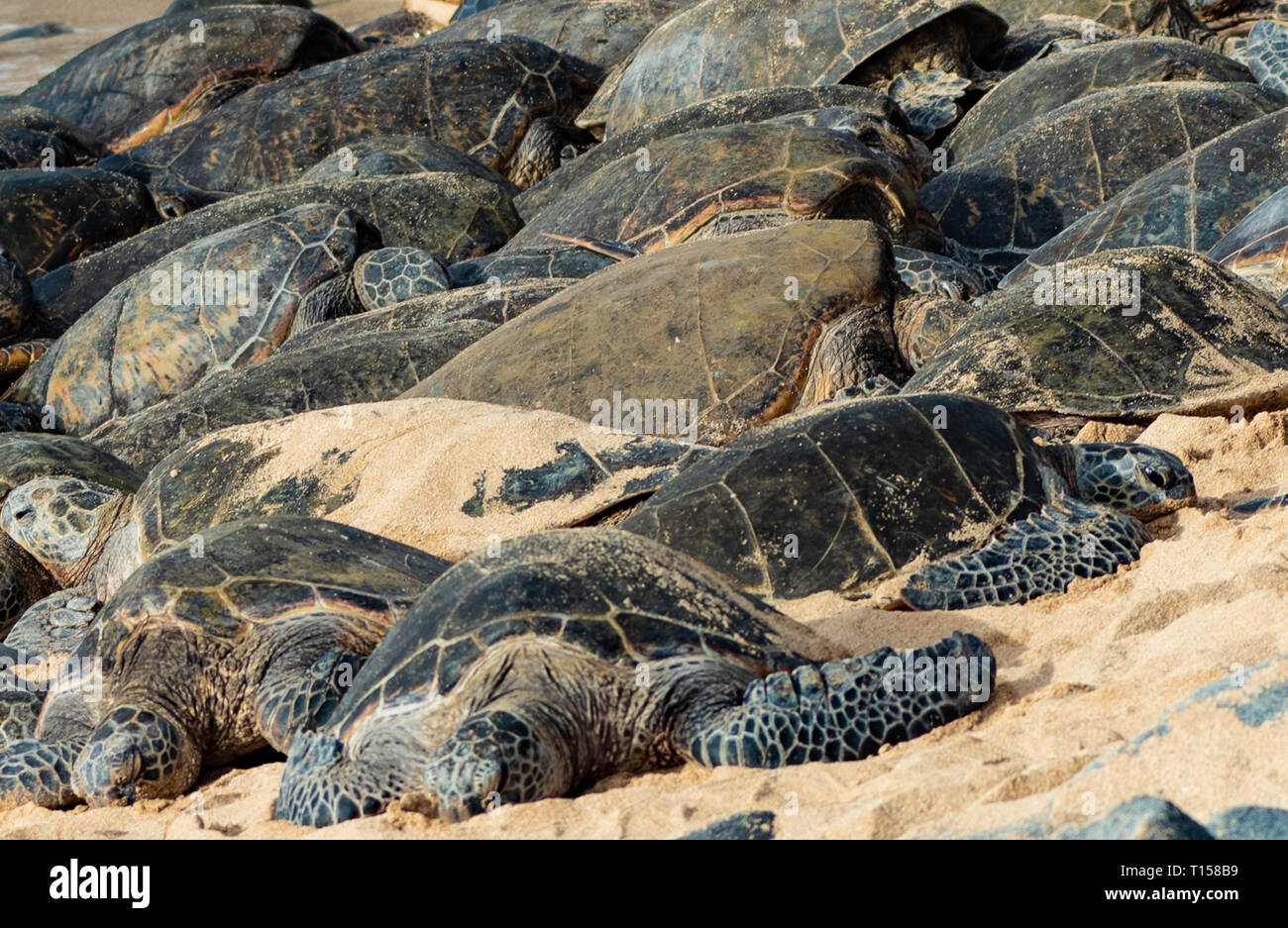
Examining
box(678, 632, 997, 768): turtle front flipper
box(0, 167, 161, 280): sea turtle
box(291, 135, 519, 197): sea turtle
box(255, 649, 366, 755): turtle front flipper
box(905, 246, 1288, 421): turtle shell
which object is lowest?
box(0, 167, 161, 280): sea turtle

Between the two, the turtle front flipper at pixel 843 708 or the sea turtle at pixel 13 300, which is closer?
the turtle front flipper at pixel 843 708

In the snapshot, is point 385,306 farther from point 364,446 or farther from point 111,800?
point 111,800

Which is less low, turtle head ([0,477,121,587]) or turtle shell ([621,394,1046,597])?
turtle shell ([621,394,1046,597])

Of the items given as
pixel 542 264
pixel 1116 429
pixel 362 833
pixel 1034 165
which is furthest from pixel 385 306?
pixel 362 833

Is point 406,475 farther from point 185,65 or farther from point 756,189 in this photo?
point 185,65

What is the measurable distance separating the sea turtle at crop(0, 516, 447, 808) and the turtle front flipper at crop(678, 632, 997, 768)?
3.96ft

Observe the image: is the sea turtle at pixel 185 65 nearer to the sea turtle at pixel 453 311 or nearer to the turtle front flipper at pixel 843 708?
the sea turtle at pixel 453 311

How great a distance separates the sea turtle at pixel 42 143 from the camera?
13211mm

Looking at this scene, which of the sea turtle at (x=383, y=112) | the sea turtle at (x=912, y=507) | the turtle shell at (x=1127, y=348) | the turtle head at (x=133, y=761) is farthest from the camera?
the sea turtle at (x=383, y=112)

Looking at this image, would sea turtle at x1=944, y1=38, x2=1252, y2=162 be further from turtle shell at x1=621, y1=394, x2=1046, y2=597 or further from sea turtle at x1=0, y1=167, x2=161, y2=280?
sea turtle at x1=0, y1=167, x2=161, y2=280

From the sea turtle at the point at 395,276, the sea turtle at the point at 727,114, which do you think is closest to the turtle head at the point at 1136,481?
the sea turtle at the point at 395,276

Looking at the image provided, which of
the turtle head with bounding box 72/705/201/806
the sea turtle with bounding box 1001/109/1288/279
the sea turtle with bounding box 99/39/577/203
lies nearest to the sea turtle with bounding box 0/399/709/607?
the turtle head with bounding box 72/705/201/806

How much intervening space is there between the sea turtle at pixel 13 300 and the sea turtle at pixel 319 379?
3630mm

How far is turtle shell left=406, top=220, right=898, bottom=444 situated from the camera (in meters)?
5.36
